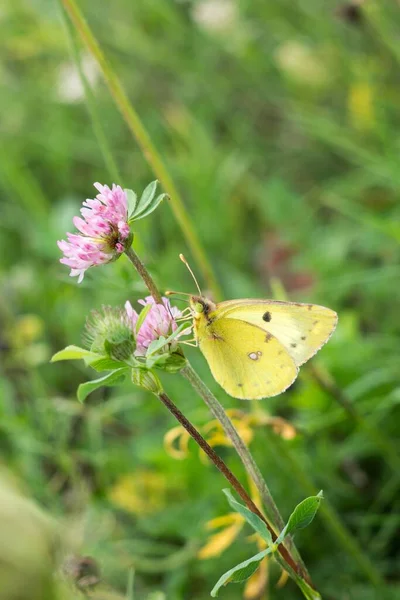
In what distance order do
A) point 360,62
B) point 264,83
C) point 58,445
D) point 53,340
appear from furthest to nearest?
point 264,83
point 360,62
point 53,340
point 58,445

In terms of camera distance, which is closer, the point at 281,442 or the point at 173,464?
the point at 281,442

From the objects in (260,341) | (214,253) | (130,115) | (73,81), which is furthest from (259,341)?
(73,81)

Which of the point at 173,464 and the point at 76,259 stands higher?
the point at 76,259

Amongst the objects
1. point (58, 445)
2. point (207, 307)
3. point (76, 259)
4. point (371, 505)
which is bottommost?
point (371, 505)

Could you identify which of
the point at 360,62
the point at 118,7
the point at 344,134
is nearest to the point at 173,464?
the point at 344,134

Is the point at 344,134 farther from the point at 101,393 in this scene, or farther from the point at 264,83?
the point at 101,393

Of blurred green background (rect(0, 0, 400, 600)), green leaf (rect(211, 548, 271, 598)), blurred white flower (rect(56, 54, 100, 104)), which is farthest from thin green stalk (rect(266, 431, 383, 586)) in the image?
blurred white flower (rect(56, 54, 100, 104))

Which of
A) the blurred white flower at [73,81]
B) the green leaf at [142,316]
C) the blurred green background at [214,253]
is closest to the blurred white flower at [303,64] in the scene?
the blurred green background at [214,253]

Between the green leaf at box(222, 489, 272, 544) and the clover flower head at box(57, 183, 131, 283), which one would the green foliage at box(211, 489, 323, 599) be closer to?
the green leaf at box(222, 489, 272, 544)

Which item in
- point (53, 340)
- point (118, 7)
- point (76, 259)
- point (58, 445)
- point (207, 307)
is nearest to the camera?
point (76, 259)
